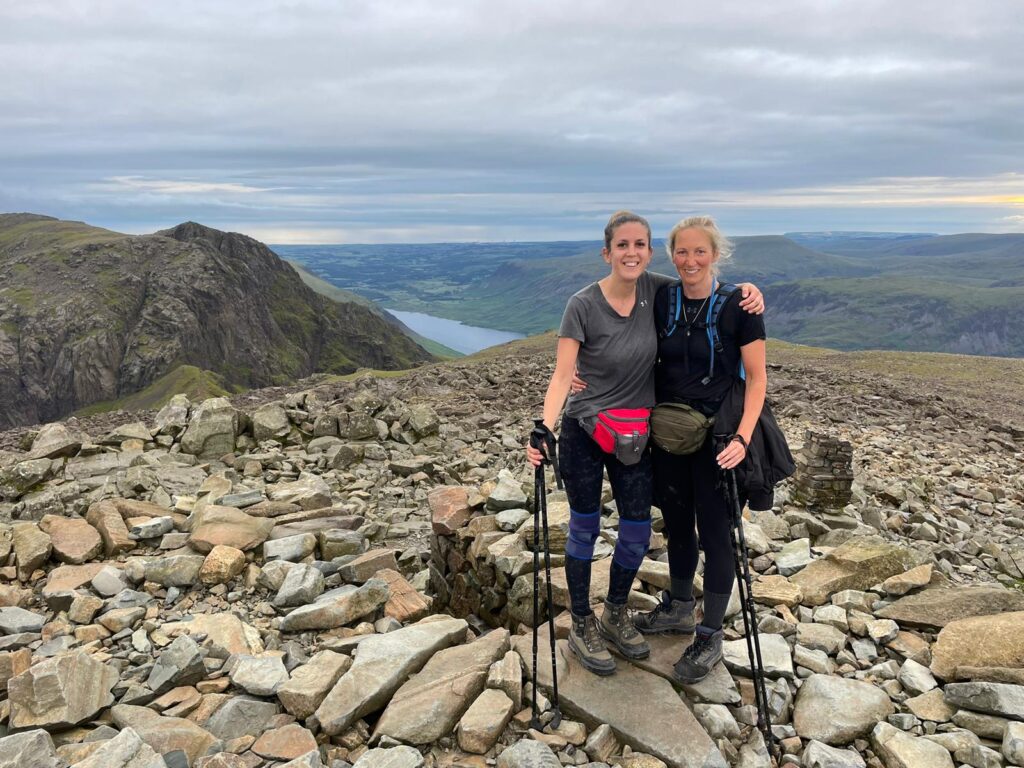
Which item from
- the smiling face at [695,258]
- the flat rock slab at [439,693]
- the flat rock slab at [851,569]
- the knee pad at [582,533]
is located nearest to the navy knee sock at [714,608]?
the knee pad at [582,533]

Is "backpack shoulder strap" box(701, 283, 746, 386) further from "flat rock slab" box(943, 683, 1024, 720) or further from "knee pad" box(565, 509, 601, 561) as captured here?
"flat rock slab" box(943, 683, 1024, 720)

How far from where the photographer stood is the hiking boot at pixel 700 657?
6.66 m

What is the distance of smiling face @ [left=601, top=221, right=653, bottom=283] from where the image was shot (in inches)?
235

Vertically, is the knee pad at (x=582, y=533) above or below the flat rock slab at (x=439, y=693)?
above

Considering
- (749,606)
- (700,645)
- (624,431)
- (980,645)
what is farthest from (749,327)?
(980,645)

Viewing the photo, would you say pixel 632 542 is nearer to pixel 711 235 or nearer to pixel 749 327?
pixel 749 327

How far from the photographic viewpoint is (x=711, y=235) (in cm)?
588

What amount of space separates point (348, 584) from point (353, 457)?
7.86 metres

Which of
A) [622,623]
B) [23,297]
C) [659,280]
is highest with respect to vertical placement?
[659,280]

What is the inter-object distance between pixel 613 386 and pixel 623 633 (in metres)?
2.82

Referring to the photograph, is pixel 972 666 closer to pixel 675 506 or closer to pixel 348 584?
pixel 675 506

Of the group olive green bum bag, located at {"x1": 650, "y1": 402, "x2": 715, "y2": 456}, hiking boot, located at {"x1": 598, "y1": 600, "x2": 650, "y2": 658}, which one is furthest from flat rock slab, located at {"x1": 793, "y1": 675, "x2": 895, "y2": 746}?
olive green bum bag, located at {"x1": 650, "y1": 402, "x2": 715, "y2": 456}

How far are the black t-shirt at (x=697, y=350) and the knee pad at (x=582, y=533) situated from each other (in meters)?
1.38

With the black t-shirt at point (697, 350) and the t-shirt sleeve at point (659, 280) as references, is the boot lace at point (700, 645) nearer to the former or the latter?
the black t-shirt at point (697, 350)
